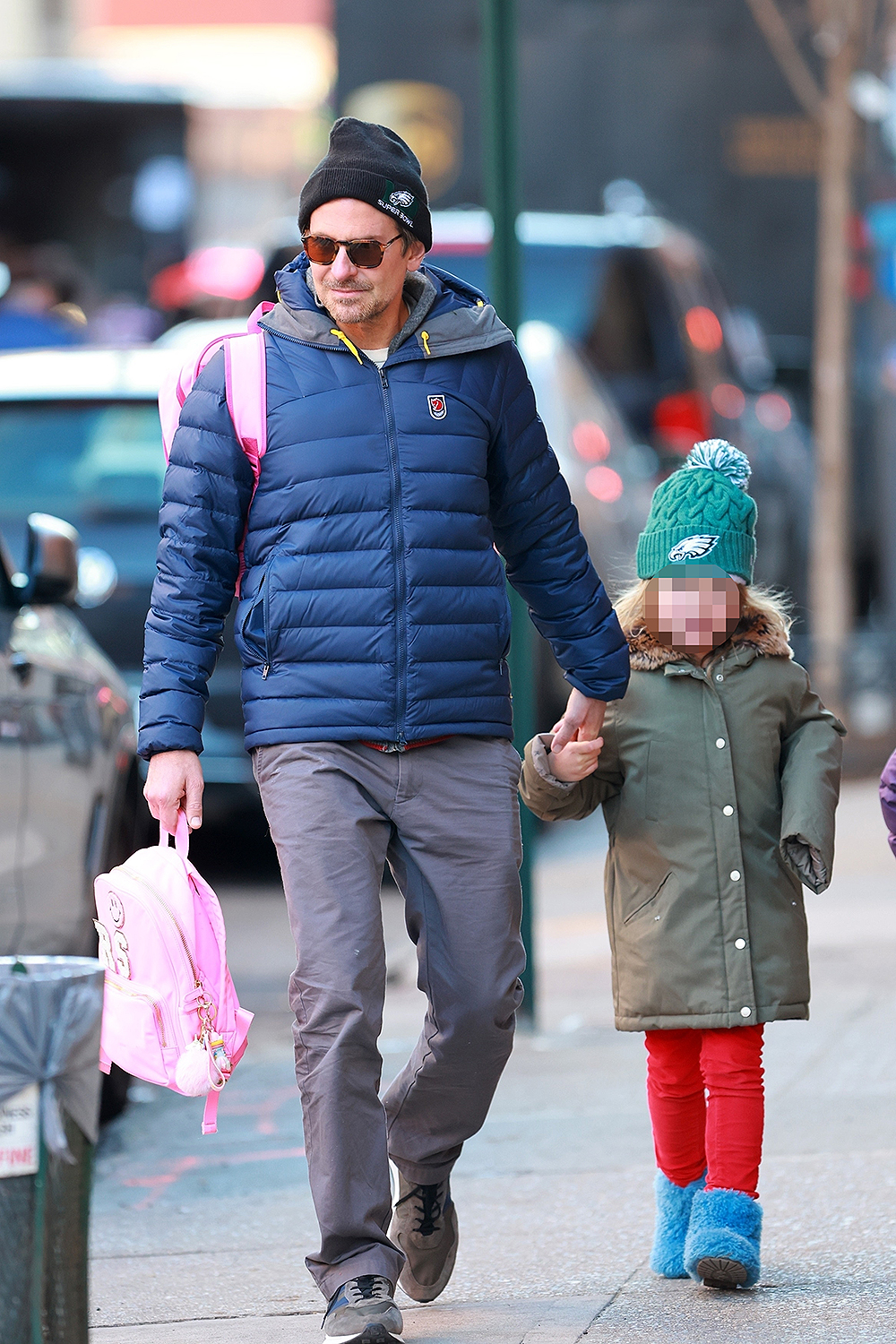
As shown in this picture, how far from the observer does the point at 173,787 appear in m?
3.93

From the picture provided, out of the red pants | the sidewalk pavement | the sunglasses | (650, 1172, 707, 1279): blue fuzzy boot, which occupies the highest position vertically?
the sunglasses

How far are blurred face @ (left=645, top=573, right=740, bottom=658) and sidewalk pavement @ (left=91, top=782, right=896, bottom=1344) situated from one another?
3.84ft

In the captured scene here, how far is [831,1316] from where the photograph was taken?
4.07 meters

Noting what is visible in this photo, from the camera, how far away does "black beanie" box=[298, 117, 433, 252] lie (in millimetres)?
4051

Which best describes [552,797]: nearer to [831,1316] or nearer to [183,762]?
[183,762]

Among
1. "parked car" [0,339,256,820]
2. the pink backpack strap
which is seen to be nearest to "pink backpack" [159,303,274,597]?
the pink backpack strap

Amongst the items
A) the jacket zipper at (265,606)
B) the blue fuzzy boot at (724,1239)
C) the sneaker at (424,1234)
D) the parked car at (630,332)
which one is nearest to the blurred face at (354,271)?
the jacket zipper at (265,606)

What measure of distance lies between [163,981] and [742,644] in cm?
125

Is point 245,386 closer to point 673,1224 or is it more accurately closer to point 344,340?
point 344,340

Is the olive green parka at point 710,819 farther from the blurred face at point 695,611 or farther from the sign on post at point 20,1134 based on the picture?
the sign on post at point 20,1134

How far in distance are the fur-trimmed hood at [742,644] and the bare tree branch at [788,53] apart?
9950 mm

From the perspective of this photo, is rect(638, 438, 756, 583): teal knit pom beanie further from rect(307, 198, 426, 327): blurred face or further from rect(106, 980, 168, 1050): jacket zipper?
rect(106, 980, 168, 1050): jacket zipper

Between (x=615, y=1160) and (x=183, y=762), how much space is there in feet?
6.18

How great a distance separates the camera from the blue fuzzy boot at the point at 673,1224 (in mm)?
4324
